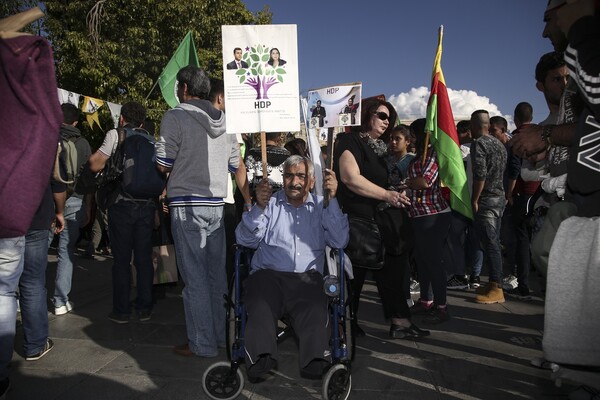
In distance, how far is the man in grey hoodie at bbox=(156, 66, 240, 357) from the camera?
3566 millimetres

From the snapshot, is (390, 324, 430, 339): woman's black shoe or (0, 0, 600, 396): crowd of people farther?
(390, 324, 430, 339): woman's black shoe

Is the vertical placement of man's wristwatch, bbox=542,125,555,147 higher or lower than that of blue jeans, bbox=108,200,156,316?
higher

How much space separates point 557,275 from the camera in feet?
5.46

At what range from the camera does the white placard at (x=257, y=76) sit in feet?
11.3

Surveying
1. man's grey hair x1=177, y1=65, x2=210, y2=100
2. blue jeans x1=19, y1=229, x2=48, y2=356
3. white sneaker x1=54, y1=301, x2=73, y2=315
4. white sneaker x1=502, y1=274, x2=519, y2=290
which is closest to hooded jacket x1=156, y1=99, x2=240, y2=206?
man's grey hair x1=177, y1=65, x2=210, y2=100

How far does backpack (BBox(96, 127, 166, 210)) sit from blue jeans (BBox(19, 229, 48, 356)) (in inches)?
37.6

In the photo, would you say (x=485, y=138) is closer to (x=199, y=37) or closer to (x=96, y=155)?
(x=96, y=155)

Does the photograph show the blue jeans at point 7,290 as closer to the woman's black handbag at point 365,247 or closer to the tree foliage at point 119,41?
the woman's black handbag at point 365,247

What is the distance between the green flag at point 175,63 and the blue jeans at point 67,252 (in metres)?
1.58

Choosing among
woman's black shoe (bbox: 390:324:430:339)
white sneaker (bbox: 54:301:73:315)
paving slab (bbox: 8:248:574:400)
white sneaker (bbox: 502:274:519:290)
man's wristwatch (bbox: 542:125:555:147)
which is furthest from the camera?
white sneaker (bbox: 502:274:519:290)

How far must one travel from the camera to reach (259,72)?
3.44m

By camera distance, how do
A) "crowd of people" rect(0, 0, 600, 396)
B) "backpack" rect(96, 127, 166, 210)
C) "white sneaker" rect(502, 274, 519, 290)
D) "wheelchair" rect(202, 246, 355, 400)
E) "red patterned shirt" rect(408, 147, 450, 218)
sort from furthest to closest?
1. "white sneaker" rect(502, 274, 519, 290)
2. "red patterned shirt" rect(408, 147, 450, 218)
3. "backpack" rect(96, 127, 166, 210)
4. "wheelchair" rect(202, 246, 355, 400)
5. "crowd of people" rect(0, 0, 600, 396)

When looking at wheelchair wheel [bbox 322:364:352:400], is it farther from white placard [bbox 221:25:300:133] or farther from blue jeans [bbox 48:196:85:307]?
blue jeans [bbox 48:196:85:307]

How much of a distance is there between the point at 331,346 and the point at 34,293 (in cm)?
216
